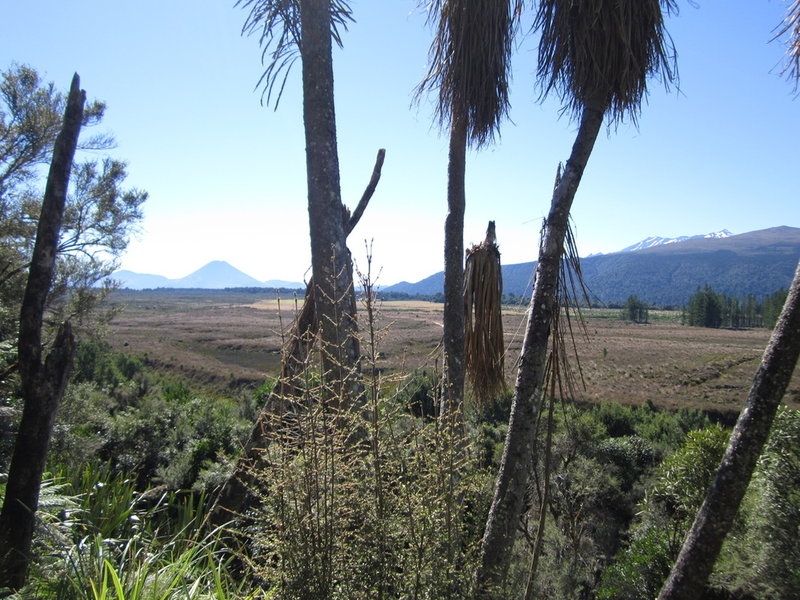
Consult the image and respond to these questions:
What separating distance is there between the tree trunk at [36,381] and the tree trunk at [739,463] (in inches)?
147

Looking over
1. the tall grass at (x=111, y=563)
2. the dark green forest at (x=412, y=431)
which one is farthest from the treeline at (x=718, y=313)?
the tall grass at (x=111, y=563)

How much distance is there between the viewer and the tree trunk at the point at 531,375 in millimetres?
2303

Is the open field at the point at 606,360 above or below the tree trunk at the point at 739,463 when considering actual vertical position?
below

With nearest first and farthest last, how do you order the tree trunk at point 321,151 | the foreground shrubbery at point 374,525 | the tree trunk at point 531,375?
the foreground shrubbery at point 374,525
the tree trunk at point 531,375
the tree trunk at point 321,151

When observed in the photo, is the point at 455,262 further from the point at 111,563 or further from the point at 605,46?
the point at 111,563

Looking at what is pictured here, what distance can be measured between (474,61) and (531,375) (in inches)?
83.8

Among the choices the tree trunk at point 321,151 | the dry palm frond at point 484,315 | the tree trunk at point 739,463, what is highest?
the tree trunk at point 321,151

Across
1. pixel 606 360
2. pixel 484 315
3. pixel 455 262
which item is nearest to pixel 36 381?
pixel 455 262

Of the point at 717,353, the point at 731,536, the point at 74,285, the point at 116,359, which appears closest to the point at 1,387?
the point at 731,536

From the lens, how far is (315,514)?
6.03 ft

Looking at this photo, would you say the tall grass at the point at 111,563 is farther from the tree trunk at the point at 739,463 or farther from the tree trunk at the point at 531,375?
the tree trunk at the point at 739,463

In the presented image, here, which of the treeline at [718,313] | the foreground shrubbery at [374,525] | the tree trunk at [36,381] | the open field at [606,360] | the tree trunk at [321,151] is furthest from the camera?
the treeline at [718,313]

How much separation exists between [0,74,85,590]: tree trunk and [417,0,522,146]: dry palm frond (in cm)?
245

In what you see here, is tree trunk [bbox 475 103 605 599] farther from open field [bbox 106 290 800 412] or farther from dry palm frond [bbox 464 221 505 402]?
open field [bbox 106 290 800 412]
